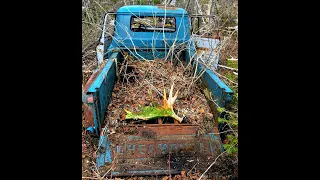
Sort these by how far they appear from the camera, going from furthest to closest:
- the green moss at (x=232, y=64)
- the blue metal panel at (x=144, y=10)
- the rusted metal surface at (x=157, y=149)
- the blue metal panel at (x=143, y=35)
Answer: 1. the green moss at (x=232, y=64)
2. the blue metal panel at (x=144, y=10)
3. the blue metal panel at (x=143, y=35)
4. the rusted metal surface at (x=157, y=149)

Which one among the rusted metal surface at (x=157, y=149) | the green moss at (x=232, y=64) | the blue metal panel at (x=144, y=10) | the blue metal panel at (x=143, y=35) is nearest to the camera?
the rusted metal surface at (x=157, y=149)

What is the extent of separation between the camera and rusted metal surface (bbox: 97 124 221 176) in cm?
236

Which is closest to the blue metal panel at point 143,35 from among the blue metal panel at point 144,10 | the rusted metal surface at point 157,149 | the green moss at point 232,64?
the blue metal panel at point 144,10

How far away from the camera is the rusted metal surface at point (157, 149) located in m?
2.36

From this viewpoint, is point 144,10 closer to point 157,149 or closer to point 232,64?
point 232,64

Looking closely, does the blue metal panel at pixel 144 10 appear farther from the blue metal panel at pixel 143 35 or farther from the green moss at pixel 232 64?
the green moss at pixel 232 64

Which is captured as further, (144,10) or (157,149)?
(144,10)

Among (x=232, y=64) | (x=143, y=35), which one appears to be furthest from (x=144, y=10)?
(x=232, y=64)

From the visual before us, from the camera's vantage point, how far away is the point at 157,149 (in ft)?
8.30

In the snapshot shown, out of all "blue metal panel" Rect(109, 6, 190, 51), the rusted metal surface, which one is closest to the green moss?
"blue metal panel" Rect(109, 6, 190, 51)

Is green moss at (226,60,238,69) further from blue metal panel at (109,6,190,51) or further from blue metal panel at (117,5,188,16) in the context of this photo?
blue metal panel at (117,5,188,16)
